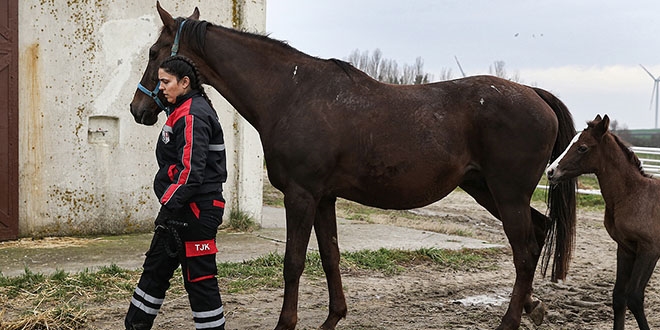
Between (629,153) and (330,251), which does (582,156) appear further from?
(330,251)

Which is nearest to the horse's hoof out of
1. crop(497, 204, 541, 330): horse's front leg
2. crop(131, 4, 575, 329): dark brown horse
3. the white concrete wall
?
crop(131, 4, 575, 329): dark brown horse

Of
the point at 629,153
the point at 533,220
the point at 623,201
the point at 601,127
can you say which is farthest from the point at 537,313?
the point at 601,127

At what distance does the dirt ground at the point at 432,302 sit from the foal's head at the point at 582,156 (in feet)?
3.96

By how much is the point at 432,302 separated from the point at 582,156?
6.03ft

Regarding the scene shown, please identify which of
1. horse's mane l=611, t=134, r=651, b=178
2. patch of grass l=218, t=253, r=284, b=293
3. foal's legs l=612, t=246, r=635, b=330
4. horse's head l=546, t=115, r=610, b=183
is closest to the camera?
foal's legs l=612, t=246, r=635, b=330

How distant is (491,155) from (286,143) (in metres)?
1.49

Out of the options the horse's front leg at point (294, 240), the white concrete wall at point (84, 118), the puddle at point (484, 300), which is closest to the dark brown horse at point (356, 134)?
the horse's front leg at point (294, 240)

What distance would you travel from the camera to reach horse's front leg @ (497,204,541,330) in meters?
5.10

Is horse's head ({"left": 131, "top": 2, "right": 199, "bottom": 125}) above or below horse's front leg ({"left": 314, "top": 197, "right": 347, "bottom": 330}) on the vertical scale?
above

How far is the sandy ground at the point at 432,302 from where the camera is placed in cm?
541

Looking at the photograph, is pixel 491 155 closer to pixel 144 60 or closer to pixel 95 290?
pixel 95 290

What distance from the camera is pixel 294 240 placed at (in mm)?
4824

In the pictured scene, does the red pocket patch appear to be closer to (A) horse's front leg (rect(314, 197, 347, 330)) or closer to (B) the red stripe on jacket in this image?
(B) the red stripe on jacket

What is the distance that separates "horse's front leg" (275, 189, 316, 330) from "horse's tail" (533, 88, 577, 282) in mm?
2050
